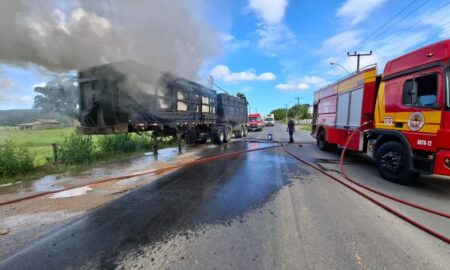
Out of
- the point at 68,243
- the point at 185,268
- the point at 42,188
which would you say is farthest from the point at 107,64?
the point at 185,268

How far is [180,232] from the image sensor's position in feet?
10.4

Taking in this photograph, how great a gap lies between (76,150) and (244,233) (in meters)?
7.12

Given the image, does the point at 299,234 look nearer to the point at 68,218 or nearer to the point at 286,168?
the point at 68,218

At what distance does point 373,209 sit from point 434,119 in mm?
2264

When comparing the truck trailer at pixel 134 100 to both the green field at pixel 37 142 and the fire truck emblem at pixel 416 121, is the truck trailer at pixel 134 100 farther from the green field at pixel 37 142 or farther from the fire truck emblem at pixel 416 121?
the fire truck emblem at pixel 416 121

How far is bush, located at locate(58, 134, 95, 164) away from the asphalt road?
423 centimetres

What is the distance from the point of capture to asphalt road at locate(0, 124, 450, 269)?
2508 mm

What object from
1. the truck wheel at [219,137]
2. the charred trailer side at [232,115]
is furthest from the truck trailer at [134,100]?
the charred trailer side at [232,115]

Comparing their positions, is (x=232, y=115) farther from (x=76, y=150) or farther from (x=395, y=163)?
(x=395, y=163)

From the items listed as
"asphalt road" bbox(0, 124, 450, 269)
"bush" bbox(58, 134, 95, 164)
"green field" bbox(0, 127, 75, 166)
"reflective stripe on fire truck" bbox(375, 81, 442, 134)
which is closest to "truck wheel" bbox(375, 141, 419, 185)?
"asphalt road" bbox(0, 124, 450, 269)

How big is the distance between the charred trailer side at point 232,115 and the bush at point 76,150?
8184 mm

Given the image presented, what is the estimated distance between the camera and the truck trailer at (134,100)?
7.54 meters

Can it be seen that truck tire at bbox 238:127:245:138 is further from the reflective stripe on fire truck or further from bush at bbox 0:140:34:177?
bush at bbox 0:140:34:177

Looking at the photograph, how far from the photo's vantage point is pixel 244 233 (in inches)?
122
